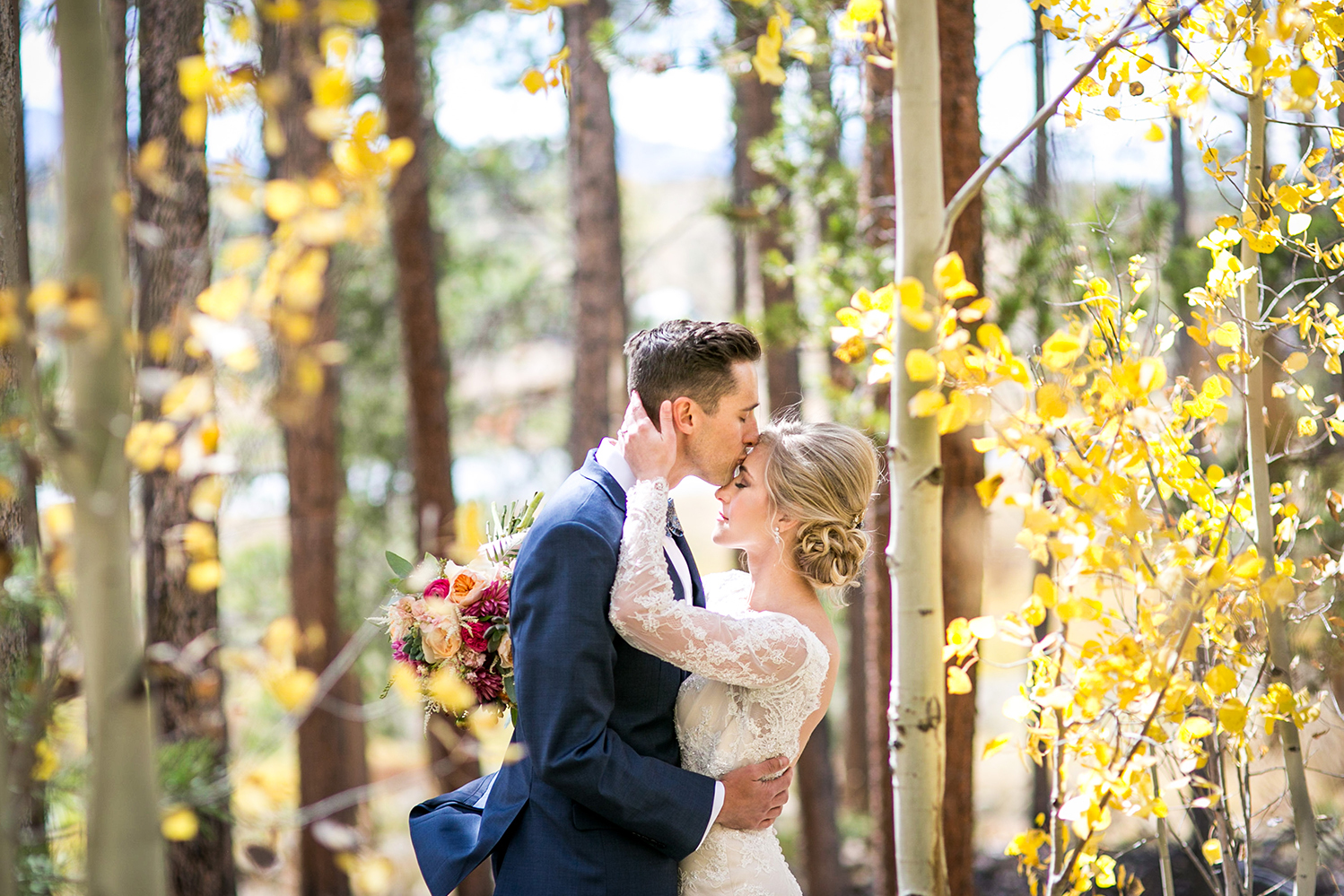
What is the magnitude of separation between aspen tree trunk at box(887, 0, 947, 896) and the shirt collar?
69 centimetres

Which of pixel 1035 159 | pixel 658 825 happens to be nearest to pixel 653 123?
pixel 1035 159

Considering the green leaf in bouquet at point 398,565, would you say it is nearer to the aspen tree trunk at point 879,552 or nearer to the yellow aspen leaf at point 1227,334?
the yellow aspen leaf at point 1227,334

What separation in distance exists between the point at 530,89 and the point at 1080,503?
60.8 inches

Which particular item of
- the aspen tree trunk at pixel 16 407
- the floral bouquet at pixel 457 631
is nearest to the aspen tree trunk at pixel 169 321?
the aspen tree trunk at pixel 16 407

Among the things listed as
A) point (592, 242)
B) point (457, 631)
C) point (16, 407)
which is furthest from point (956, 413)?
point (592, 242)

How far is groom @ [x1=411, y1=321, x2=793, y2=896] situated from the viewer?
7.13 feet

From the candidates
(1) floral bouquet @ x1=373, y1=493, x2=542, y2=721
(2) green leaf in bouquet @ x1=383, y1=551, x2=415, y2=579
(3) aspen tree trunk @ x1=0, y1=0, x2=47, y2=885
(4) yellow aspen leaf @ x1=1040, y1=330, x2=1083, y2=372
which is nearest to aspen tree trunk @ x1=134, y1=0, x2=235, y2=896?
(3) aspen tree trunk @ x1=0, y1=0, x2=47, y2=885

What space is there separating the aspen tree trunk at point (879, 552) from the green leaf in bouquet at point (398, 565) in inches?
107

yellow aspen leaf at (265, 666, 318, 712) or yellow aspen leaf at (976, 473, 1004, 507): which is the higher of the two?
yellow aspen leaf at (976, 473, 1004, 507)

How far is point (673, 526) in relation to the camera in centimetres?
267

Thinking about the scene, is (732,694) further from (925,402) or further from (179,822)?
(179,822)

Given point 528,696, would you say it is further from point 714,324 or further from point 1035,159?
point 1035,159

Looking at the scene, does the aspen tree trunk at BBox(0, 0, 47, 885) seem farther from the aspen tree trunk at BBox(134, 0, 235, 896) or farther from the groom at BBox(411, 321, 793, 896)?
the aspen tree trunk at BBox(134, 0, 235, 896)

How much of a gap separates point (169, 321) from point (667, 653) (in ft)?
12.2
